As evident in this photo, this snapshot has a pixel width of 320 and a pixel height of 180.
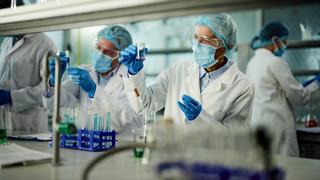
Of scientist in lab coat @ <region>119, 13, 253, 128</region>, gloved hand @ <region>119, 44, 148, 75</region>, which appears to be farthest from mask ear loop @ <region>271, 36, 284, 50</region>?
gloved hand @ <region>119, 44, 148, 75</region>

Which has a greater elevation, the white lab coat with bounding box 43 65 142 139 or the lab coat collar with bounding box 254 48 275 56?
the lab coat collar with bounding box 254 48 275 56

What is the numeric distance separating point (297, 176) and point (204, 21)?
1.05m

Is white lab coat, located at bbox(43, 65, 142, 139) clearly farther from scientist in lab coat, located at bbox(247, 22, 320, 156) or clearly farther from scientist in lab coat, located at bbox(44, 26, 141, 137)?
scientist in lab coat, located at bbox(247, 22, 320, 156)

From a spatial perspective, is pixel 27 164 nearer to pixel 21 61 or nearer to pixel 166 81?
pixel 166 81

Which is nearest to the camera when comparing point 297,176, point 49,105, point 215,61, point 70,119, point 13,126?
point 297,176

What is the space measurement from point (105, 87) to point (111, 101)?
0.18 metres

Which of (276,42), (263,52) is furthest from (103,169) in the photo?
(276,42)

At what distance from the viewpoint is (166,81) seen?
221cm

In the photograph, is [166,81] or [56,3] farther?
[166,81]

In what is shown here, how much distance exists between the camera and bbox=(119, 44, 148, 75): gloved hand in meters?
1.79

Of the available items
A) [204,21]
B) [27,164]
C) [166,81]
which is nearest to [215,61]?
[204,21]

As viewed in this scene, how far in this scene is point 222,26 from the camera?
197cm

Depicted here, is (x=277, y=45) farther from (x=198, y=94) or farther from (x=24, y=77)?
(x=24, y=77)

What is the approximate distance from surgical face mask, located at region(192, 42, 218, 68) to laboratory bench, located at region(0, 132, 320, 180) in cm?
67
